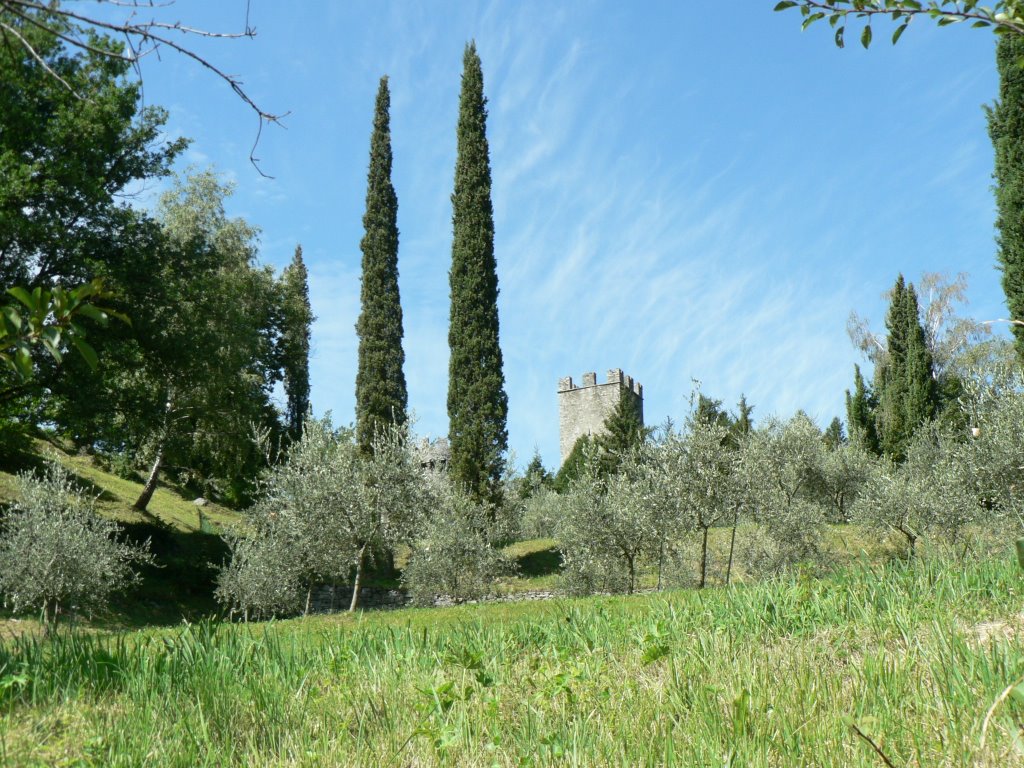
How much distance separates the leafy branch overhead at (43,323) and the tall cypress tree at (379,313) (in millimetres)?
30677

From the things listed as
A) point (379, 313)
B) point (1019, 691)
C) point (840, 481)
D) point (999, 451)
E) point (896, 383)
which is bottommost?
point (1019, 691)

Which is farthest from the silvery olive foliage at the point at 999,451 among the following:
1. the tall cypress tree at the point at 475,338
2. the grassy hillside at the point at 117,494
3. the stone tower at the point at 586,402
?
the stone tower at the point at 586,402

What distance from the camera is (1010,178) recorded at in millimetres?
20453

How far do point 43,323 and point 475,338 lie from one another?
29146 millimetres

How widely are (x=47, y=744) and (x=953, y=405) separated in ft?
130

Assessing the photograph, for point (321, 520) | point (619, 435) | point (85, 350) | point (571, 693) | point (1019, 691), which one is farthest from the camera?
point (619, 435)

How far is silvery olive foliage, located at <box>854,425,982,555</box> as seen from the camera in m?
20.5

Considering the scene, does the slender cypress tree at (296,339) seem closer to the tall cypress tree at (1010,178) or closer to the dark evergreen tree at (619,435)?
the dark evergreen tree at (619,435)

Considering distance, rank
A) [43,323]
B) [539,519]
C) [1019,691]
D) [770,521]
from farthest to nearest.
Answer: [539,519] < [770,521] < [43,323] < [1019,691]

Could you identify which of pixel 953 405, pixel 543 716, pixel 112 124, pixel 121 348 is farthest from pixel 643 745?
pixel 953 405

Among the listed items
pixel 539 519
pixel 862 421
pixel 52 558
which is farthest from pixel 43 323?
pixel 862 421

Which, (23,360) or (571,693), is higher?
(23,360)

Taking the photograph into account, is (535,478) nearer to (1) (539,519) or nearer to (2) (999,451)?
(1) (539,519)

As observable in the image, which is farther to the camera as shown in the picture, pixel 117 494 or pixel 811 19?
pixel 117 494
